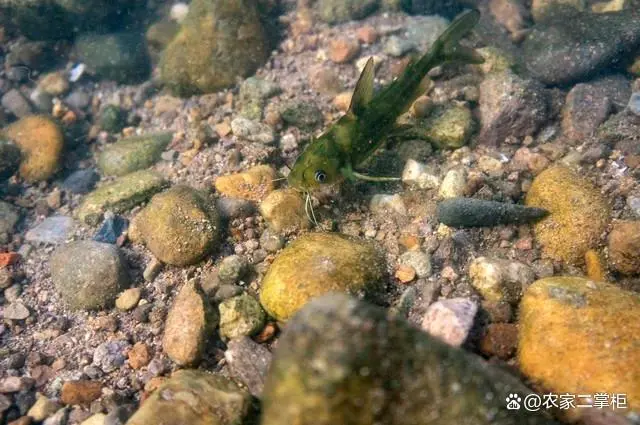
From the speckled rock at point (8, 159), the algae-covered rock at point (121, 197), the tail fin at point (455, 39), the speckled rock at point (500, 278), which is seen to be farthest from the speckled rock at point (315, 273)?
the speckled rock at point (8, 159)

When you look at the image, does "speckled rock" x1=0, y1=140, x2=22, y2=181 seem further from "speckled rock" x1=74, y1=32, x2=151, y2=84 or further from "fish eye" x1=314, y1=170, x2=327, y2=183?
"fish eye" x1=314, y1=170, x2=327, y2=183

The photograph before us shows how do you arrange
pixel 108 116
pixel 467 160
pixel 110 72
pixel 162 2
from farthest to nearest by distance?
pixel 162 2, pixel 110 72, pixel 108 116, pixel 467 160

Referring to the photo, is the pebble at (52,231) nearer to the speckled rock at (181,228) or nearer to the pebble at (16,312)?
the pebble at (16,312)

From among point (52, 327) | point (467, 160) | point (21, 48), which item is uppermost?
point (21, 48)

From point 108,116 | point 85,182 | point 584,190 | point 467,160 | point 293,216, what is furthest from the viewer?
point 108,116

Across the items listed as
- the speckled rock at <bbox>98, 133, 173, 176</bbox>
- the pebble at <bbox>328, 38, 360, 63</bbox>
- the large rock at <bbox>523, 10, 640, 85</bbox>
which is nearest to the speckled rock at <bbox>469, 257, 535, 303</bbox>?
the large rock at <bbox>523, 10, 640, 85</bbox>

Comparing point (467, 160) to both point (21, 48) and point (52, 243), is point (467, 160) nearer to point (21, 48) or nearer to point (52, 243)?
point (52, 243)

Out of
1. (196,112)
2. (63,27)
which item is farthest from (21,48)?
(196,112)
